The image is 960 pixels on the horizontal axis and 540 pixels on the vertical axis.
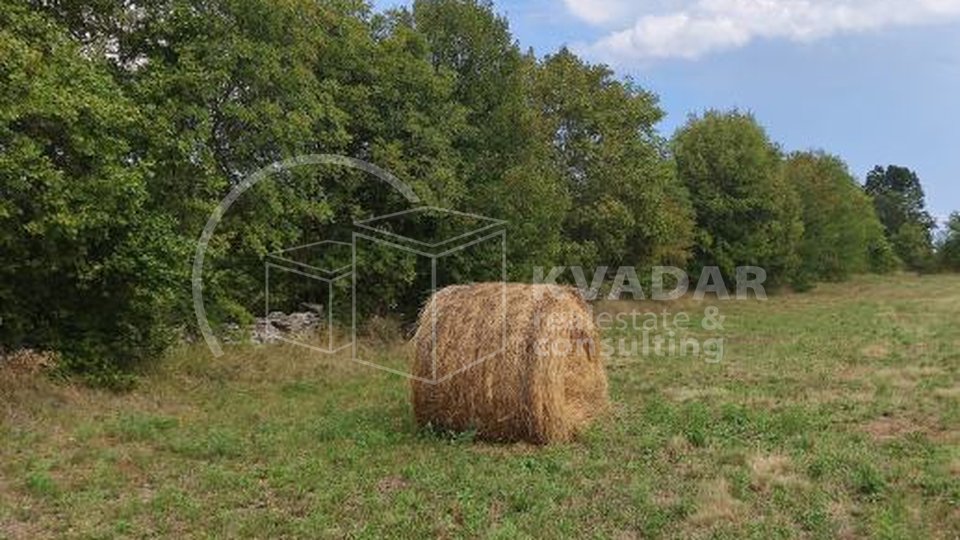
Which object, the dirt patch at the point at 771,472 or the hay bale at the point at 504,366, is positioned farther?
the hay bale at the point at 504,366

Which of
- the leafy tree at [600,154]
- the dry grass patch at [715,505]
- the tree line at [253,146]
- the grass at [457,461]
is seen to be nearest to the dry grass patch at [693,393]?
the grass at [457,461]

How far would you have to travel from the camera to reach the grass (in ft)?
22.3

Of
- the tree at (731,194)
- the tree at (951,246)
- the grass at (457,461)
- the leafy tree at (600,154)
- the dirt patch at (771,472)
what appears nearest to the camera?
the grass at (457,461)

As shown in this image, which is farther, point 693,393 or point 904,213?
point 904,213

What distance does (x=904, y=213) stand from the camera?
97.2m

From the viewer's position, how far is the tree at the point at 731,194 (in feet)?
135

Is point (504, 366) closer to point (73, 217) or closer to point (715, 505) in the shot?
point (715, 505)

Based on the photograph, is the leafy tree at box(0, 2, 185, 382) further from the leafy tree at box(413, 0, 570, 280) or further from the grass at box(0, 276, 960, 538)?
the leafy tree at box(413, 0, 570, 280)

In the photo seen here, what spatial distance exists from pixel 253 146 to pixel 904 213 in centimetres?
9855

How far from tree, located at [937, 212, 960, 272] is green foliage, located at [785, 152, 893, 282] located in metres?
20.3

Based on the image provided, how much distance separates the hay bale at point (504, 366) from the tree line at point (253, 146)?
4.53 metres

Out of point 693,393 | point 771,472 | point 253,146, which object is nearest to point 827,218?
point 693,393

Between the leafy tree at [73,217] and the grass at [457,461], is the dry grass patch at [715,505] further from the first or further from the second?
the leafy tree at [73,217]

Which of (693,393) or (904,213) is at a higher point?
(904,213)
